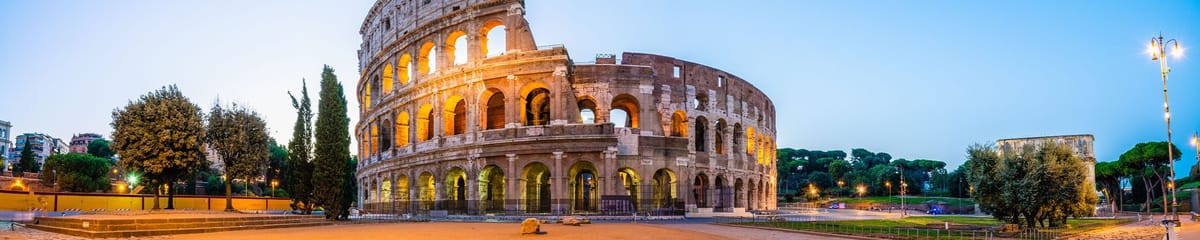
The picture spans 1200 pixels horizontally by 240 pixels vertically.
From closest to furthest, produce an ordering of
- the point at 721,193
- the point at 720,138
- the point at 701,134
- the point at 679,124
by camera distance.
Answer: the point at 679,124
the point at 721,193
the point at 701,134
the point at 720,138

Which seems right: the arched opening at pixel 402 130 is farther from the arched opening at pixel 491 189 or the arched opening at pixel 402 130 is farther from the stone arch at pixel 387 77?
the arched opening at pixel 491 189

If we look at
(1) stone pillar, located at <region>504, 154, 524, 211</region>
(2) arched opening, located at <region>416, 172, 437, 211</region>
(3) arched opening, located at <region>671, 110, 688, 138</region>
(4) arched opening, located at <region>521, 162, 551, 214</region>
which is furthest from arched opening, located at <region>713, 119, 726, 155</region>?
(2) arched opening, located at <region>416, 172, 437, 211</region>

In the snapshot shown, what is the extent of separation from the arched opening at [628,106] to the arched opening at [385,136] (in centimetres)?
1357

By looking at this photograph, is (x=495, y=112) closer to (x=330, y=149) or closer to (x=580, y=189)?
(x=580, y=189)

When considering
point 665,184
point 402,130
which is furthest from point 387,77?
point 665,184

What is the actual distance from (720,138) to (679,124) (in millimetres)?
4192

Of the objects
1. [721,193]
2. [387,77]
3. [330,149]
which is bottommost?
[721,193]

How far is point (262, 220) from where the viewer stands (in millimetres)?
22609

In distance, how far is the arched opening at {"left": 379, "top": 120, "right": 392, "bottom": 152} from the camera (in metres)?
44.9

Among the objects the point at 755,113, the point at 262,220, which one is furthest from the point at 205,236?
the point at 755,113

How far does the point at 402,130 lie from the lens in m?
43.2

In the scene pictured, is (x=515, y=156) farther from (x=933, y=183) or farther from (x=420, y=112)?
(x=933, y=183)

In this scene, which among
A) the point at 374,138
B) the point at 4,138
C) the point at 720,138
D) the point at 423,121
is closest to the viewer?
the point at 423,121

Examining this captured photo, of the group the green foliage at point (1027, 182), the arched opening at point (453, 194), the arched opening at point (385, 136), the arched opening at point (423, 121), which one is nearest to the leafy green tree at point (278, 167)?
the arched opening at point (385, 136)
